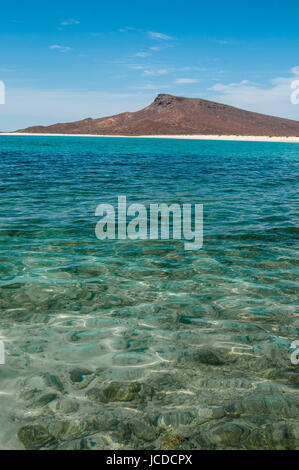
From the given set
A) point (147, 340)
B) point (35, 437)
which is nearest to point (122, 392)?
point (35, 437)

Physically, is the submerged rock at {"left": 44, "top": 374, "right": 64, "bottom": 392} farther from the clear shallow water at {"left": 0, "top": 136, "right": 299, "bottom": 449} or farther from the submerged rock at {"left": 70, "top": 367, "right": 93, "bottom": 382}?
the submerged rock at {"left": 70, "top": 367, "right": 93, "bottom": 382}

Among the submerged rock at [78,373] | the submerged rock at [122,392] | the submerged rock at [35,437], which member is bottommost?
the submerged rock at [35,437]

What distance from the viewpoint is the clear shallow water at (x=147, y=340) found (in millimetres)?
3656

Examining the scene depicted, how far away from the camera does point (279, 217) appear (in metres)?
13.0

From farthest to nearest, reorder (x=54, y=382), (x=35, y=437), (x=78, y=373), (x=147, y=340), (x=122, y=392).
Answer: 1. (x=147, y=340)
2. (x=78, y=373)
3. (x=54, y=382)
4. (x=122, y=392)
5. (x=35, y=437)

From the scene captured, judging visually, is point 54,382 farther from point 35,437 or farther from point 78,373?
point 35,437

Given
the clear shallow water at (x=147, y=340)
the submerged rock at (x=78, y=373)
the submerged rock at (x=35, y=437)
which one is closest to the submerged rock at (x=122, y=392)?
the clear shallow water at (x=147, y=340)

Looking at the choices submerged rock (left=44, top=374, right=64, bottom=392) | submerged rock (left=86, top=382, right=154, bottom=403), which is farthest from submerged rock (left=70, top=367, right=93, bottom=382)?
submerged rock (left=86, top=382, right=154, bottom=403)

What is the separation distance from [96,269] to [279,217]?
7891 mm

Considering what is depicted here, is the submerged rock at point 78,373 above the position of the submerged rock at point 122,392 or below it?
above

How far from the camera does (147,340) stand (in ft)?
17.2

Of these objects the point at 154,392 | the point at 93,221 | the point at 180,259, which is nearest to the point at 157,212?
the point at 93,221

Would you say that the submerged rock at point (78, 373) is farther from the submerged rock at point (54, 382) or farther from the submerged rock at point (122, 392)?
the submerged rock at point (122, 392)

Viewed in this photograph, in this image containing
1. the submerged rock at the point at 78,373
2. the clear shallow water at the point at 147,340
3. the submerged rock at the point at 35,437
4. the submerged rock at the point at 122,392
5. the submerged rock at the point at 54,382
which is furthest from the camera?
the submerged rock at the point at 78,373
